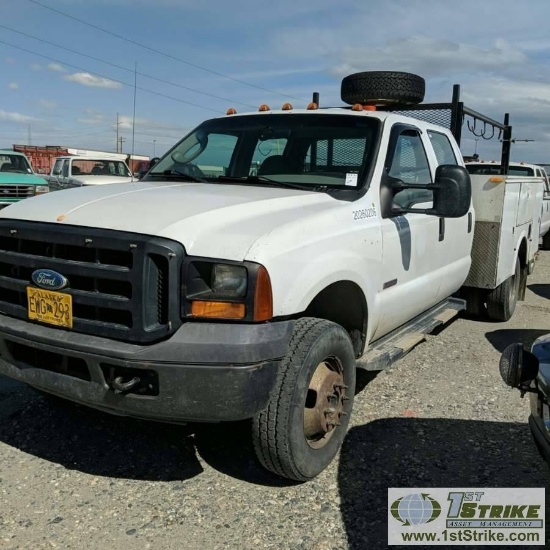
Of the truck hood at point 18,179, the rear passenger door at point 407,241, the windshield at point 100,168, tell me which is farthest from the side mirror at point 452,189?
the windshield at point 100,168

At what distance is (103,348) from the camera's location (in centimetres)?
268

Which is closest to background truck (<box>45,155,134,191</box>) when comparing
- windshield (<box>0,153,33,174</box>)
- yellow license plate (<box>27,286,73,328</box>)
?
windshield (<box>0,153,33,174</box>)

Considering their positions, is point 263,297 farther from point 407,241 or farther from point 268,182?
point 407,241

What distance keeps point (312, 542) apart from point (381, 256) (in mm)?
1714

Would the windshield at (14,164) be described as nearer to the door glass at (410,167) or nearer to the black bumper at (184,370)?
the door glass at (410,167)

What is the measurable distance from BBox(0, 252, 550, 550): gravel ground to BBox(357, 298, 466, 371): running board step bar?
0.47m

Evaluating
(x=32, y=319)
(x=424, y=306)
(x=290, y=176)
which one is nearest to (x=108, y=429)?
(x=32, y=319)

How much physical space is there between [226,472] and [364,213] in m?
1.69

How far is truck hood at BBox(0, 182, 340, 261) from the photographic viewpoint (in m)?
2.71

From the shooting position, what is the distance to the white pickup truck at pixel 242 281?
2646mm

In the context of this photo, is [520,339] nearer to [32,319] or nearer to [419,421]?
[419,421]

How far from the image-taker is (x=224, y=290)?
267 cm

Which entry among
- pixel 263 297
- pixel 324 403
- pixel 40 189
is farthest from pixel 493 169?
pixel 263 297

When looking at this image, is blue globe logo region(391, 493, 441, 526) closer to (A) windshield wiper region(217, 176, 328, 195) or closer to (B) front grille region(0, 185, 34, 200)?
(A) windshield wiper region(217, 176, 328, 195)
